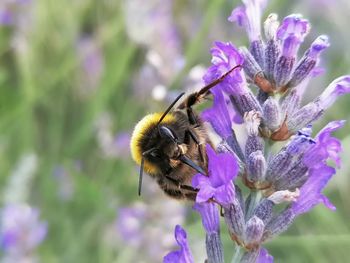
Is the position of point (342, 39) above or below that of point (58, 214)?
above

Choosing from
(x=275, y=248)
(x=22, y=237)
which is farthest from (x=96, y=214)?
(x=275, y=248)

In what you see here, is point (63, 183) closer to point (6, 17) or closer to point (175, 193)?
point (6, 17)

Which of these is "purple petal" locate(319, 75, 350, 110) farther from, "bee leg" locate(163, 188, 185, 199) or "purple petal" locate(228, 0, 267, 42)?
"bee leg" locate(163, 188, 185, 199)

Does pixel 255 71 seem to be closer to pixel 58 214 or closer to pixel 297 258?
pixel 297 258

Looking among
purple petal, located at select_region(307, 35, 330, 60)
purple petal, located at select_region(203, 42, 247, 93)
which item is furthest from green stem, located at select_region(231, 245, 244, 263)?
purple petal, located at select_region(307, 35, 330, 60)

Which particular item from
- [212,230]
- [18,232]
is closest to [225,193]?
[212,230]

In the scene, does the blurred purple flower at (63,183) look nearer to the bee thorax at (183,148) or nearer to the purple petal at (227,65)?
the bee thorax at (183,148)
